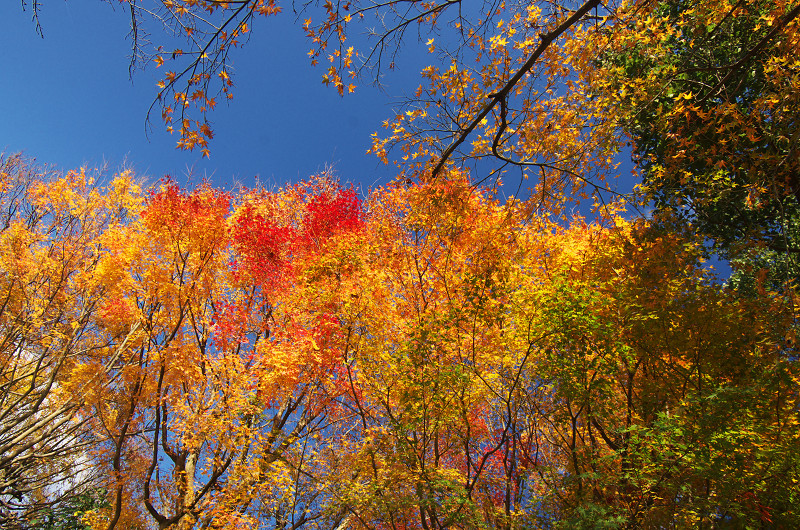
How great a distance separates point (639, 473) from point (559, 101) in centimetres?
575

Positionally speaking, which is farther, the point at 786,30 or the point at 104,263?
the point at 104,263

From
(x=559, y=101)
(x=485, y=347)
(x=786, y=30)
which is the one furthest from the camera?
(x=485, y=347)

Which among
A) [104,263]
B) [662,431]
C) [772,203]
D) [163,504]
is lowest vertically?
[163,504]

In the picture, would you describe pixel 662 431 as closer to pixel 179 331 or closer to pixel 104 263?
pixel 179 331

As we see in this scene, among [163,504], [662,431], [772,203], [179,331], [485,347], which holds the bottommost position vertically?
[163,504]

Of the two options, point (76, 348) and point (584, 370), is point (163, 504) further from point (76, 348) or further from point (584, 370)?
point (584, 370)

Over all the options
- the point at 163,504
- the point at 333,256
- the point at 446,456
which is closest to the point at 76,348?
the point at 163,504

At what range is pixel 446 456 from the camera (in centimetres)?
1023

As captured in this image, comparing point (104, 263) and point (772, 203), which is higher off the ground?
point (104, 263)

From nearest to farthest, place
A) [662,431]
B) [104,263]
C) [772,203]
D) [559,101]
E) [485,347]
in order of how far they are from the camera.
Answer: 1. [559,101]
2. [662,431]
3. [772,203]
4. [485,347]
5. [104,263]

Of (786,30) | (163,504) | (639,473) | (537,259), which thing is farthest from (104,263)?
(786,30)

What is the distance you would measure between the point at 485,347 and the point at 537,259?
273 cm

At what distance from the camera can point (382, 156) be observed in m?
5.65

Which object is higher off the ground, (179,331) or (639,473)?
(179,331)
